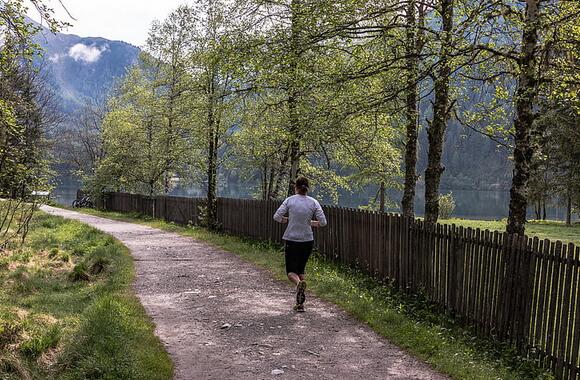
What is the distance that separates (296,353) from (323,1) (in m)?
6.84

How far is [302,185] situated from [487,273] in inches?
128

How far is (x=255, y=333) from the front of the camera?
24.6 feet

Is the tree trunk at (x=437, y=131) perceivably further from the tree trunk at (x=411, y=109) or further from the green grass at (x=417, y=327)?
the green grass at (x=417, y=327)

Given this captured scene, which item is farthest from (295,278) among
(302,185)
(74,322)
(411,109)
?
(411,109)

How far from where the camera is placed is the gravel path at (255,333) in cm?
607

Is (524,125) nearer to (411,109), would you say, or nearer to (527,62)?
(527,62)

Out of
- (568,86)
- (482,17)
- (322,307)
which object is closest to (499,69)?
(568,86)

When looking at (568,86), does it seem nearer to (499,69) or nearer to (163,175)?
(499,69)

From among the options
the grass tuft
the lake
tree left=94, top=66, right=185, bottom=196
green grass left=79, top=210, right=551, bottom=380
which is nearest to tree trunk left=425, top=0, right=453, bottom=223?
green grass left=79, top=210, right=551, bottom=380

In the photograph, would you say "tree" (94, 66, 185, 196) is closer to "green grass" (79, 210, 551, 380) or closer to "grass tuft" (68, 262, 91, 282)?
"grass tuft" (68, 262, 91, 282)

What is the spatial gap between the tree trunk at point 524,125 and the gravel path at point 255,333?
311cm

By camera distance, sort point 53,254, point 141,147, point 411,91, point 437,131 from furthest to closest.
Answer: point 141,147, point 53,254, point 411,91, point 437,131

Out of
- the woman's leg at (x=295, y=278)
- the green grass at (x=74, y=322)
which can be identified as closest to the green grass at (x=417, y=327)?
the woman's leg at (x=295, y=278)

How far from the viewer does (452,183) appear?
650 ft
